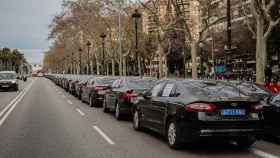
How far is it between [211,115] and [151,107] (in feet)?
8.42

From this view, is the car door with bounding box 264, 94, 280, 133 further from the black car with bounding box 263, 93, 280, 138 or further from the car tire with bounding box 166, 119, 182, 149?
the car tire with bounding box 166, 119, 182, 149

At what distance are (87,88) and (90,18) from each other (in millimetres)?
36209

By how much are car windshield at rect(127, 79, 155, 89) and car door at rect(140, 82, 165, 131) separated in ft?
13.4

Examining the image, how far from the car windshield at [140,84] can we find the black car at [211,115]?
621 centimetres

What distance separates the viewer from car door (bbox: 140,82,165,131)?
11688mm

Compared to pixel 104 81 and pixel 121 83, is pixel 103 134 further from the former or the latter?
pixel 104 81

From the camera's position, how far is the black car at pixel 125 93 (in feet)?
53.1

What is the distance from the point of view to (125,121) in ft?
53.4

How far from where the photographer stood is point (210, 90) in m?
10.1

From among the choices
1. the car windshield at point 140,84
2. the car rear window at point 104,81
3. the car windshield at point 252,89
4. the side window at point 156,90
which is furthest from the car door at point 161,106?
the car rear window at point 104,81

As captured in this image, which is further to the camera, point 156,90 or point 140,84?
point 140,84

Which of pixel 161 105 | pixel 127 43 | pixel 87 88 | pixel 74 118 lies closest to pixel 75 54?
pixel 127 43

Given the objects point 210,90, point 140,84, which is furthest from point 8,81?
point 210,90

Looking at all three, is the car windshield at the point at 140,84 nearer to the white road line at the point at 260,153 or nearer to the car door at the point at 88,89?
the car door at the point at 88,89
